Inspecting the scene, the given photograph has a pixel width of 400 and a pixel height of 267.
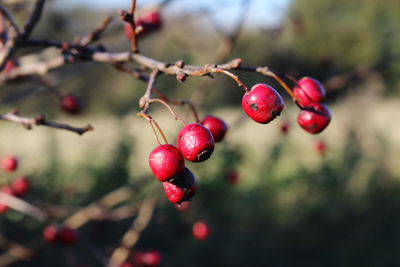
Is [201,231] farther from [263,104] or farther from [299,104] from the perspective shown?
[263,104]

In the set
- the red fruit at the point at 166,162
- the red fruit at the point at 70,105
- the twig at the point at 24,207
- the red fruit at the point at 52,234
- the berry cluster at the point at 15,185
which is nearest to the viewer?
the red fruit at the point at 166,162

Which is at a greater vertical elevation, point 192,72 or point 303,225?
point 303,225

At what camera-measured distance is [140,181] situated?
2.59 metres

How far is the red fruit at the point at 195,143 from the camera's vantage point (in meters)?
0.86

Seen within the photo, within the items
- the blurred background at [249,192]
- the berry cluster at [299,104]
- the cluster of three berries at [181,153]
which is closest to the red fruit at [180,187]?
the cluster of three berries at [181,153]

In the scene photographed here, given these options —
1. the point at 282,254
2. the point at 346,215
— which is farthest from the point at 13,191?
the point at 346,215

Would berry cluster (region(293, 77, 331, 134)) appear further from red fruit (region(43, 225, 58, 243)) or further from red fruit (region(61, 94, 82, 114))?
red fruit (region(43, 225, 58, 243))

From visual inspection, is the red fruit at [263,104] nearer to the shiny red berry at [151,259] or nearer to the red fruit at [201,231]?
the shiny red berry at [151,259]

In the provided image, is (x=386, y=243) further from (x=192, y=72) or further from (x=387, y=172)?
(x=192, y=72)

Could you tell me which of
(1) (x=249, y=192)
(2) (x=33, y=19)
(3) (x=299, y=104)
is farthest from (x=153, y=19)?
(1) (x=249, y=192)

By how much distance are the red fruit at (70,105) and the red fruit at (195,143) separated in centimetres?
126

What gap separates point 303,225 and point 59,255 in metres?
3.04

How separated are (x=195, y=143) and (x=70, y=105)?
1.30 metres

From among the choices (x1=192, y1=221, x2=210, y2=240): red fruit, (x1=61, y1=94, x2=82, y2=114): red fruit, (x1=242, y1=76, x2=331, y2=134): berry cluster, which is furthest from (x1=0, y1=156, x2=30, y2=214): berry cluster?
(x1=242, y1=76, x2=331, y2=134): berry cluster
